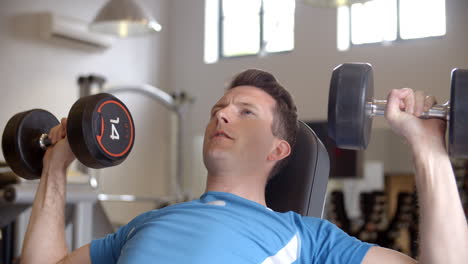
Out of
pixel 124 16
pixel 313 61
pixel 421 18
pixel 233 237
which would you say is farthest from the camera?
pixel 313 61

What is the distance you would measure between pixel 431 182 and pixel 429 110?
0.12m

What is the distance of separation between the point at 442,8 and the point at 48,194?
5172 mm

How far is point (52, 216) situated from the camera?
4.57ft

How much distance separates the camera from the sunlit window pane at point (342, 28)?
20.4 feet

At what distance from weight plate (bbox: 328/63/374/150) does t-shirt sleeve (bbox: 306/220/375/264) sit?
0.20m

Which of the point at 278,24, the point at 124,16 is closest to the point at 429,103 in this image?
the point at 124,16

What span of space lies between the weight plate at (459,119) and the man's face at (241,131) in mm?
525

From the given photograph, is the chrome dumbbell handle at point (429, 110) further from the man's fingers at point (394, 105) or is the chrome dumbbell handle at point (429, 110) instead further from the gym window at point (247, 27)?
the gym window at point (247, 27)

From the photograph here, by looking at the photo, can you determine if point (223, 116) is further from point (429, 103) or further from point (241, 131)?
point (429, 103)

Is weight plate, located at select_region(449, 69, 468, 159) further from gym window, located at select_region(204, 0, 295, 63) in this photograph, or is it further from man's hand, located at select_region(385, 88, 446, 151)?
gym window, located at select_region(204, 0, 295, 63)

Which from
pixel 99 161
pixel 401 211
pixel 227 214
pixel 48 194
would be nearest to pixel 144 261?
pixel 227 214

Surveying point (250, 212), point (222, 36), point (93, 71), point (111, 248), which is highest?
point (222, 36)

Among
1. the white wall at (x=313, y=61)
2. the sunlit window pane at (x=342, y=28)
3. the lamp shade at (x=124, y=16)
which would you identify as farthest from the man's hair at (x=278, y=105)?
the sunlit window pane at (x=342, y=28)

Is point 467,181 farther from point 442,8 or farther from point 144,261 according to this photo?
point 144,261
